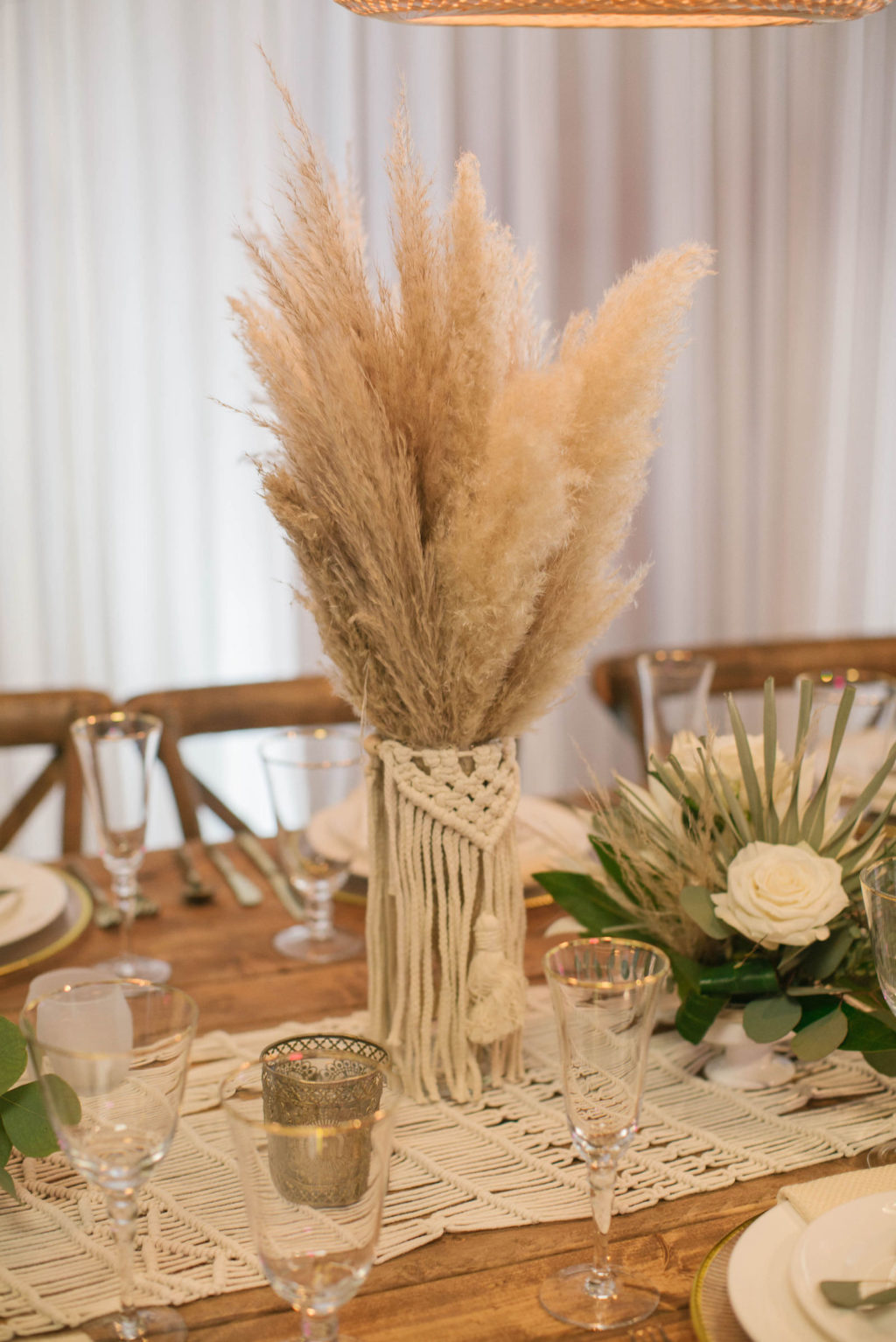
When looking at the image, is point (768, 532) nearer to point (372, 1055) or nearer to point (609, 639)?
point (609, 639)

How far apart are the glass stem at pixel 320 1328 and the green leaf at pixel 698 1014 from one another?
1.11 ft

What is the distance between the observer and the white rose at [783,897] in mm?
815

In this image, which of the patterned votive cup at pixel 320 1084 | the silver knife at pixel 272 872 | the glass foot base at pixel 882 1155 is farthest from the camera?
the silver knife at pixel 272 872

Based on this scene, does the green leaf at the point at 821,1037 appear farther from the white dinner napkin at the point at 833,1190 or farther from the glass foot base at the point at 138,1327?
the glass foot base at the point at 138,1327

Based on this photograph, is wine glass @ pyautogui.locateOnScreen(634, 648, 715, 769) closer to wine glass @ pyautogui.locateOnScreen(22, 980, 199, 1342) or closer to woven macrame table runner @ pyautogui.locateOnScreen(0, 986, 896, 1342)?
woven macrame table runner @ pyautogui.locateOnScreen(0, 986, 896, 1342)

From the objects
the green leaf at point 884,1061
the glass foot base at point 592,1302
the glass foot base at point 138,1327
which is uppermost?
the green leaf at point 884,1061

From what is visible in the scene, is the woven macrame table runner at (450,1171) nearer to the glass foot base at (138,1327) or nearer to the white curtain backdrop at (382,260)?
the glass foot base at (138,1327)

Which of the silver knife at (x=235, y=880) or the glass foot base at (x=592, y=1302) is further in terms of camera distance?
the silver knife at (x=235, y=880)

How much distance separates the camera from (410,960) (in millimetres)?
843

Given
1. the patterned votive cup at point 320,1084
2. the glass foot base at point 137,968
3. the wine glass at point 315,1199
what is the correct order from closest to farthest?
the wine glass at point 315,1199, the patterned votive cup at point 320,1084, the glass foot base at point 137,968

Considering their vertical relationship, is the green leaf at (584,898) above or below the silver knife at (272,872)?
above

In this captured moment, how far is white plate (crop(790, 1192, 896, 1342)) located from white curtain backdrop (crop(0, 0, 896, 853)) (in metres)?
1.88

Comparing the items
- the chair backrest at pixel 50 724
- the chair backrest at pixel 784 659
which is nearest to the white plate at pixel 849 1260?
the chair backrest at pixel 50 724

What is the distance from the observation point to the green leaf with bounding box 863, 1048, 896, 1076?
807 mm
